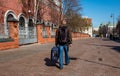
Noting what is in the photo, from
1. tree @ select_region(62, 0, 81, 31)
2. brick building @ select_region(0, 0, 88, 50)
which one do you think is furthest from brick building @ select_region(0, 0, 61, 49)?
tree @ select_region(62, 0, 81, 31)

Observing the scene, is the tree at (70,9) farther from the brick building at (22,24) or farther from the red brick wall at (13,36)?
the red brick wall at (13,36)

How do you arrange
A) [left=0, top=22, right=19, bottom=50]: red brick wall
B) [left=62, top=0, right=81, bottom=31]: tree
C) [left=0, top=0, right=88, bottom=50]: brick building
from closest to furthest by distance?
[left=0, top=22, right=19, bottom=50]: red brick wall
[left=0, top=0, right=88, bottom=50]: brick building
[left=62, top=0, right=81, bottom=31]: tree

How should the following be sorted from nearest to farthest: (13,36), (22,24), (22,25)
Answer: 1. (13,36)
2. (22,25)
3. (22,24)

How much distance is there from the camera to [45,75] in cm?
778

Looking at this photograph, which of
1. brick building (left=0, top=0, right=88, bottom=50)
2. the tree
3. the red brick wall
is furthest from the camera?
the tree

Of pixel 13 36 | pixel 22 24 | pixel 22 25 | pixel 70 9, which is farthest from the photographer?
pixel 70 9

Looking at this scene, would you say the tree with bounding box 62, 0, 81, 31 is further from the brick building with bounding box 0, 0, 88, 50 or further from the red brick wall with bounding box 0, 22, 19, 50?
the red brick wall with bounding box 0, 22, 19, 50

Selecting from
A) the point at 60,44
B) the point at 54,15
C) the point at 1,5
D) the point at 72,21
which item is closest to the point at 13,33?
the point at 1,5

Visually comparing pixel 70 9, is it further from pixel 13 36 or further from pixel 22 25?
pixel 13 36

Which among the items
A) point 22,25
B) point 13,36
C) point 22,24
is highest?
point 22,24

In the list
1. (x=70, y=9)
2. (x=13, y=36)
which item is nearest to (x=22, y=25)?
(x=13, y=36)

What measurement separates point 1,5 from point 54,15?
24910 millimetres

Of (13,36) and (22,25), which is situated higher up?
(22,25)

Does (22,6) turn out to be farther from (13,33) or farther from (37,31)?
(13,33)
